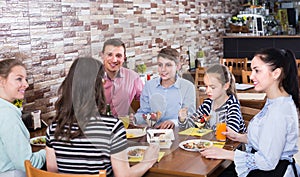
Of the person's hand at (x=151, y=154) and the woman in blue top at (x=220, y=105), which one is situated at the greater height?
the woman in blue top at (x=220, y=105)

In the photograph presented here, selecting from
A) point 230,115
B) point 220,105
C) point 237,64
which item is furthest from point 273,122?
point 237,64

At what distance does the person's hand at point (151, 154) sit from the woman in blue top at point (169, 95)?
0.35 m

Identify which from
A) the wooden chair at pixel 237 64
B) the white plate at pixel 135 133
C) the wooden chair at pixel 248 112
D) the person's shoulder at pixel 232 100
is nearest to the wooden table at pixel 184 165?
the white plate at pixel 135 133

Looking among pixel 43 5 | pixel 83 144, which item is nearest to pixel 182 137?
pixel 83 144

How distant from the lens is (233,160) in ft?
6.30

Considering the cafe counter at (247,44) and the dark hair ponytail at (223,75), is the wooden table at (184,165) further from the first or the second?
the cafe counter at (247,44)

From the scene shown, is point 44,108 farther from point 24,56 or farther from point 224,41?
point 224,41

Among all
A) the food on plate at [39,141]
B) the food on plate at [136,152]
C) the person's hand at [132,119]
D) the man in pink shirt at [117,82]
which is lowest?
the food on plate at [39,141]

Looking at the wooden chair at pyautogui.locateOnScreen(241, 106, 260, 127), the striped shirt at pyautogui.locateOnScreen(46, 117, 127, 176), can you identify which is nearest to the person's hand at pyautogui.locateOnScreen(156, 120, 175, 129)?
the wooden chair at pyautogui.locateOnScreen(241, 106, 260, 127)

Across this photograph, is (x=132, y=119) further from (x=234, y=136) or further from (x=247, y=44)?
(x=247, y=44)

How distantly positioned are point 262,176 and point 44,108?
168 centimetres

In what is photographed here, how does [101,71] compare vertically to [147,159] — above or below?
above

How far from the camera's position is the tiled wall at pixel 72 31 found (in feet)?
9.07

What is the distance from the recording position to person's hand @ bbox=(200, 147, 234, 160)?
192 cm
